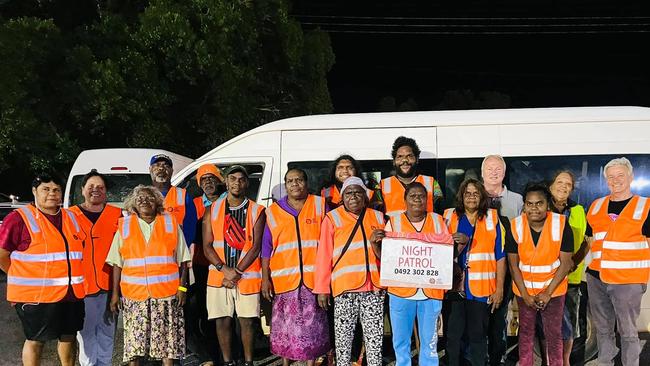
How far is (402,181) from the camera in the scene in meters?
5.13

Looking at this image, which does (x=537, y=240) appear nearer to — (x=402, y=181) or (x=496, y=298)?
(x=496, y=298)

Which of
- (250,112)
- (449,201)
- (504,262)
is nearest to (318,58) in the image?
(250,112)

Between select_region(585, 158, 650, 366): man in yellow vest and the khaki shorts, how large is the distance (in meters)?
3.09

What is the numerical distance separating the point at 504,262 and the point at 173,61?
11591 millimetres

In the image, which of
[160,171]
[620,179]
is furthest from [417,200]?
[160,171]

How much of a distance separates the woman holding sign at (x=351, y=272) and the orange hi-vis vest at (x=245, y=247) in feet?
2.19

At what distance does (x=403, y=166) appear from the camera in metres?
5.07

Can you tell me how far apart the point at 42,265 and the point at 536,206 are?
13.4 ft

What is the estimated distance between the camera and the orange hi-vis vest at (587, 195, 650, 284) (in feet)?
15.3

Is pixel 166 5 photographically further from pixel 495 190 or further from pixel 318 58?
pixel 495 190

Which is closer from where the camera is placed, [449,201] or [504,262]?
[504,262]

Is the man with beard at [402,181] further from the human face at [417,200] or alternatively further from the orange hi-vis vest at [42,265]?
the orange hi-vis vest at [42,265]

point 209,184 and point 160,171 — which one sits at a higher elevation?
point 160,171

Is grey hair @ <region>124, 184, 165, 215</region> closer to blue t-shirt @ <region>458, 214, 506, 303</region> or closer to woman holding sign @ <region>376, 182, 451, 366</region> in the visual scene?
woman holding sign @ <region>376, 182, 451, 366</region>
